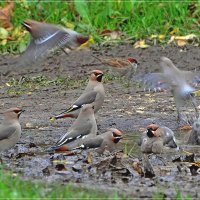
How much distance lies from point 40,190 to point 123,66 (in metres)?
5.80

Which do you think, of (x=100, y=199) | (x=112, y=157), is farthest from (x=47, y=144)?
(x=100, y=199)

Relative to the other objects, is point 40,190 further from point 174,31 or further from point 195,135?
point 174,31

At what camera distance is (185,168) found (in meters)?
8.37

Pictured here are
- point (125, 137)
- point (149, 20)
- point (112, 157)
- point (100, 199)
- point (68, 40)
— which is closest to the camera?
point (100, 199)

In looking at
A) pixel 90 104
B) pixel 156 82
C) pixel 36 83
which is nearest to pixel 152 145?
pixel 90 104

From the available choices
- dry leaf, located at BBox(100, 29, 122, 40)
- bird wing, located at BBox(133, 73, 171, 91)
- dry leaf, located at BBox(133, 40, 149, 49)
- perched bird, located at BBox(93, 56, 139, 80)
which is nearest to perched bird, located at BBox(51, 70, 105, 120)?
bird wing, located at BBox(133, 73, 171, 91)

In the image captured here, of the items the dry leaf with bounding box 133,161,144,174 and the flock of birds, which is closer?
the dry leaf with bounding box 133,161,144,174

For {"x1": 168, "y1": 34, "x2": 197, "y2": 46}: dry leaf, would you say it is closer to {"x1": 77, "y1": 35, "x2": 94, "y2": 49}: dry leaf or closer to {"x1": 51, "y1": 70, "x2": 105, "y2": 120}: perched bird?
{"x1": 77, "y1": 35, "x2": 94, "y2": 49}: dry leaf

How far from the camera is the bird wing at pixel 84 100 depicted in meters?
10.9

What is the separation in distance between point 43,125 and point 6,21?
379 centimetres

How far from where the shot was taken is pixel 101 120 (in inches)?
444

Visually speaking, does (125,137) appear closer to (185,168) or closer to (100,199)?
(185,168)

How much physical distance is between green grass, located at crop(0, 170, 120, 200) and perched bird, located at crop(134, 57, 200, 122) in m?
3.77

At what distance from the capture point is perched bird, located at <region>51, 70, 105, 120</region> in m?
10.9
